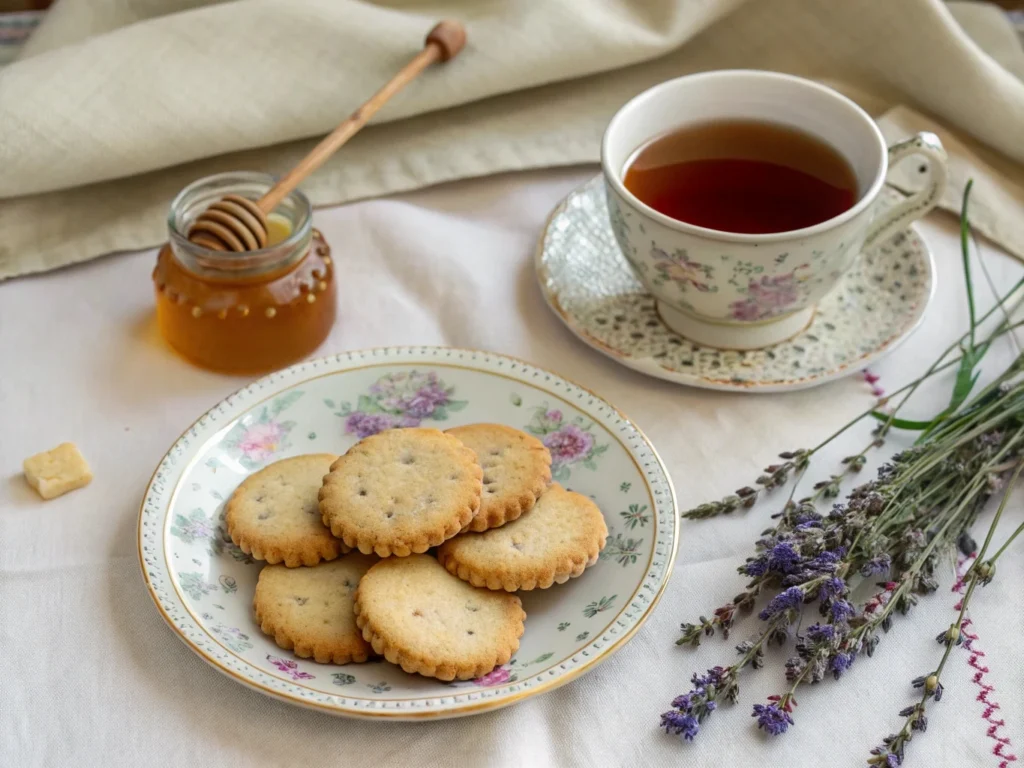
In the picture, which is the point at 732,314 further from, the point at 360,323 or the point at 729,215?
the point at 360,323

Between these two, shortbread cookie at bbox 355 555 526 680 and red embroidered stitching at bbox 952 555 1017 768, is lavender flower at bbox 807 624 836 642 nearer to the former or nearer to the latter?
red embroidered stitching at bbox 952 555 1017 768

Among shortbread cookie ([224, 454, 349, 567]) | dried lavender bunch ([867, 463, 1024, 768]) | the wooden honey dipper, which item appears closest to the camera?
dried lavender bunch ([867, 463, 1024, 768])

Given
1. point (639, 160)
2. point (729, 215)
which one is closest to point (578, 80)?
point (639, 160)

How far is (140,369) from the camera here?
4.38ft

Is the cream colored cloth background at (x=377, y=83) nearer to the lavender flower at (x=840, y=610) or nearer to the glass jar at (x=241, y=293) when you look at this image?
the glass jar at (x=241, y=293)

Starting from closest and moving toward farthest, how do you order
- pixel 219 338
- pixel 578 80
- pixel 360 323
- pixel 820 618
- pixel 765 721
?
pixel 765 721
pixel 820 618
pixel 219 338
pixel 360 323
pixel 578 80

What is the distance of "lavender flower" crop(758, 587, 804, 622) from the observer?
0.98 m

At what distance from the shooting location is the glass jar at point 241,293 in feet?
4.15

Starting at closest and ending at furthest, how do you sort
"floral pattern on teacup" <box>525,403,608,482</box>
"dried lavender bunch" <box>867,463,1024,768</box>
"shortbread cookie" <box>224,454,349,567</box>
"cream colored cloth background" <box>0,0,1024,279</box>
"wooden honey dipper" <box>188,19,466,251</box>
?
"dried lavender bunch" <box>867,463,1024,768</box> < "shortbread cookie" <box>224,454,349,567</box> < "floral pattern on teacup" <box>525,403,608,482</box> < "wooden honey dipper" <box>188,19,466,251</box> < "cream colored cloth background" <box>0,0,1024,279</box>

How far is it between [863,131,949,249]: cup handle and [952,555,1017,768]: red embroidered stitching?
1.46ft

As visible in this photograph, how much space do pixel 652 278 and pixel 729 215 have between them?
0.37 feet

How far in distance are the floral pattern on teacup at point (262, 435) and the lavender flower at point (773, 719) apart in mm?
557

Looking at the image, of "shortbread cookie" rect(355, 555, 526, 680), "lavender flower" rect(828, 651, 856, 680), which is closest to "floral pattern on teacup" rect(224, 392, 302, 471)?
"shortbread cookie" rect(355, 555, 526, 680)

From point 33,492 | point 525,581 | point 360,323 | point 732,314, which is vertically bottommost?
point 33,492
